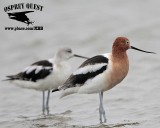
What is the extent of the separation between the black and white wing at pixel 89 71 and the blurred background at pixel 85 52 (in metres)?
0.73

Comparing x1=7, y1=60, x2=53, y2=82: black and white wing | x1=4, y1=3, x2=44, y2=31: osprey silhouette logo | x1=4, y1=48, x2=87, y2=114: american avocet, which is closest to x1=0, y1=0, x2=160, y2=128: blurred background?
x1=4, y1=3, x2=44, y2=31: osprey silhouette logo

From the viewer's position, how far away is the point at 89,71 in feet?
35.8

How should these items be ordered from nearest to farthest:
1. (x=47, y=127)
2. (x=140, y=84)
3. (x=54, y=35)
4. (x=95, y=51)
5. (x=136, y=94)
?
A: (x=47, y=127) → (x=136, y=94) → (x=140, y=84) → (x=95, y=51) → (x=54, y=35)

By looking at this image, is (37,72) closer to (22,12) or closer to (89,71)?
(89,71)

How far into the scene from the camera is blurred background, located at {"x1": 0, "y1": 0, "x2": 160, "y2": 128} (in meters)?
11.6

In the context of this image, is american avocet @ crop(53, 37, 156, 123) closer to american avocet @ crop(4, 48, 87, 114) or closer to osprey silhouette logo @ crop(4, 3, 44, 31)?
american avocet @ crop(4, 48, 87, 114)

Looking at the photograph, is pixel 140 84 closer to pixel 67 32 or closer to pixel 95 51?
pixel 95 51

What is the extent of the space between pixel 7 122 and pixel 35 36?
26.4 feet

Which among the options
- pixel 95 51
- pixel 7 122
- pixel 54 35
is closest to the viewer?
pixel 7 122

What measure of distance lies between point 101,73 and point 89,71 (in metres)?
0.27

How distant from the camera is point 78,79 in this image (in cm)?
1106

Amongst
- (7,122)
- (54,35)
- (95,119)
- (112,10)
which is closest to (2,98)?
(7,122)

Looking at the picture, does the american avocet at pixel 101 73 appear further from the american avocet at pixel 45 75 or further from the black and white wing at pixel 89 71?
the american avocet at pixel 45 75

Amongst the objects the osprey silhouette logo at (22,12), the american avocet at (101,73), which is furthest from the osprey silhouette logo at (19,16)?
the american avocet at (101,73)
